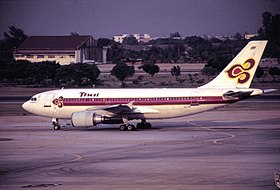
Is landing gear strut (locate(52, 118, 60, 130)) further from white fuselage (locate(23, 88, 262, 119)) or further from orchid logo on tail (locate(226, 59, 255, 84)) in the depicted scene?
orchid logo on tail (locate(226, 59, 255, 84))

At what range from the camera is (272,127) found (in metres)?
53.1

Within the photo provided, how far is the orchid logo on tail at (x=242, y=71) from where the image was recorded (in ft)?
171

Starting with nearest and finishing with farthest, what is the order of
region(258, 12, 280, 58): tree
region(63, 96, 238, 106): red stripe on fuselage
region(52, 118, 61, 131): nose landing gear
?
region(63, 96, 238, 106): red stripe on fuselage, region(52, 118, 61, 131): nose landing gear, region(258, 12, 280, 58): tree

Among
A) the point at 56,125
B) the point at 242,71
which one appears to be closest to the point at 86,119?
the point at 56,125

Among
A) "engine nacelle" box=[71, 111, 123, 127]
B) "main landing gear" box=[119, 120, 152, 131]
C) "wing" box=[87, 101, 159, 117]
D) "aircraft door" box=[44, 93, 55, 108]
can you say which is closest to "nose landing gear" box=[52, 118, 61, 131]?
"aircraft door" box=[44, 93, 55, 108]

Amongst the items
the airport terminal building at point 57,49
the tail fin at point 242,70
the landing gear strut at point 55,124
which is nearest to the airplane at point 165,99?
the tail fin at point 242,70

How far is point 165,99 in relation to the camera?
171 ft

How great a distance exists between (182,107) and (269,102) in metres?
28.6

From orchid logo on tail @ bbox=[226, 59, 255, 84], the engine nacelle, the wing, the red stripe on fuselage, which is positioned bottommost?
the engine nacelle

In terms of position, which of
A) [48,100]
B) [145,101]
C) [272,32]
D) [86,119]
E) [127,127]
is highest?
[272,32]

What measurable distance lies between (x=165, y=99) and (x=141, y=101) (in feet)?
6.58

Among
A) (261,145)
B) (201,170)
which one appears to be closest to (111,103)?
(261,145)

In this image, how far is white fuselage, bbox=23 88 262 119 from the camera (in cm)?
5147

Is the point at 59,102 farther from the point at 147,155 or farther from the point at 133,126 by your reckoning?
the point at 147,155
